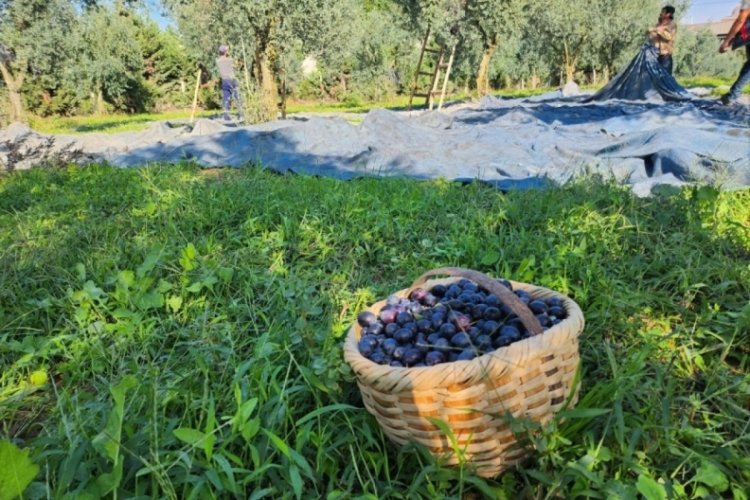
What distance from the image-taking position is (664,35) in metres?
10.3

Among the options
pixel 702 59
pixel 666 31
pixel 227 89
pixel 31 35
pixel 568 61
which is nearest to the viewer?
pixel 666 31

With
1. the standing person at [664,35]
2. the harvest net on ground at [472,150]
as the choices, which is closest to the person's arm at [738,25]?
the harvest net on ground at [472,150]

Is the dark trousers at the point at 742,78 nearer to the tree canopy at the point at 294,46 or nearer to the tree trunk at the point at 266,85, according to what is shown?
the tree canopy at the point at 294,46

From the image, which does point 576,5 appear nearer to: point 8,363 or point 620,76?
point 620,76

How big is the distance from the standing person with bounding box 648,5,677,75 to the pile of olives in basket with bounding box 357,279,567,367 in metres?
11.0

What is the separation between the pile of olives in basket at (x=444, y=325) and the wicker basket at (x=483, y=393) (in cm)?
9

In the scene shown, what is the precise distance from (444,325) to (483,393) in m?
0.28

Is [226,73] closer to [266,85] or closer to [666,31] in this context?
[266,85]

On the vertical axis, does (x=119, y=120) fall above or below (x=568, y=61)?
below

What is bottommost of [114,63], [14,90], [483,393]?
[483,393]

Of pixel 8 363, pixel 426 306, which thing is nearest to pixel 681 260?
pixel 426 306

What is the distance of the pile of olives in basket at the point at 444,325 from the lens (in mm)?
1355

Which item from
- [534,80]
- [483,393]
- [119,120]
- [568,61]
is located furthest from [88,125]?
[534,80]

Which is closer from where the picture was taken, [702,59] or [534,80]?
[534,80]
